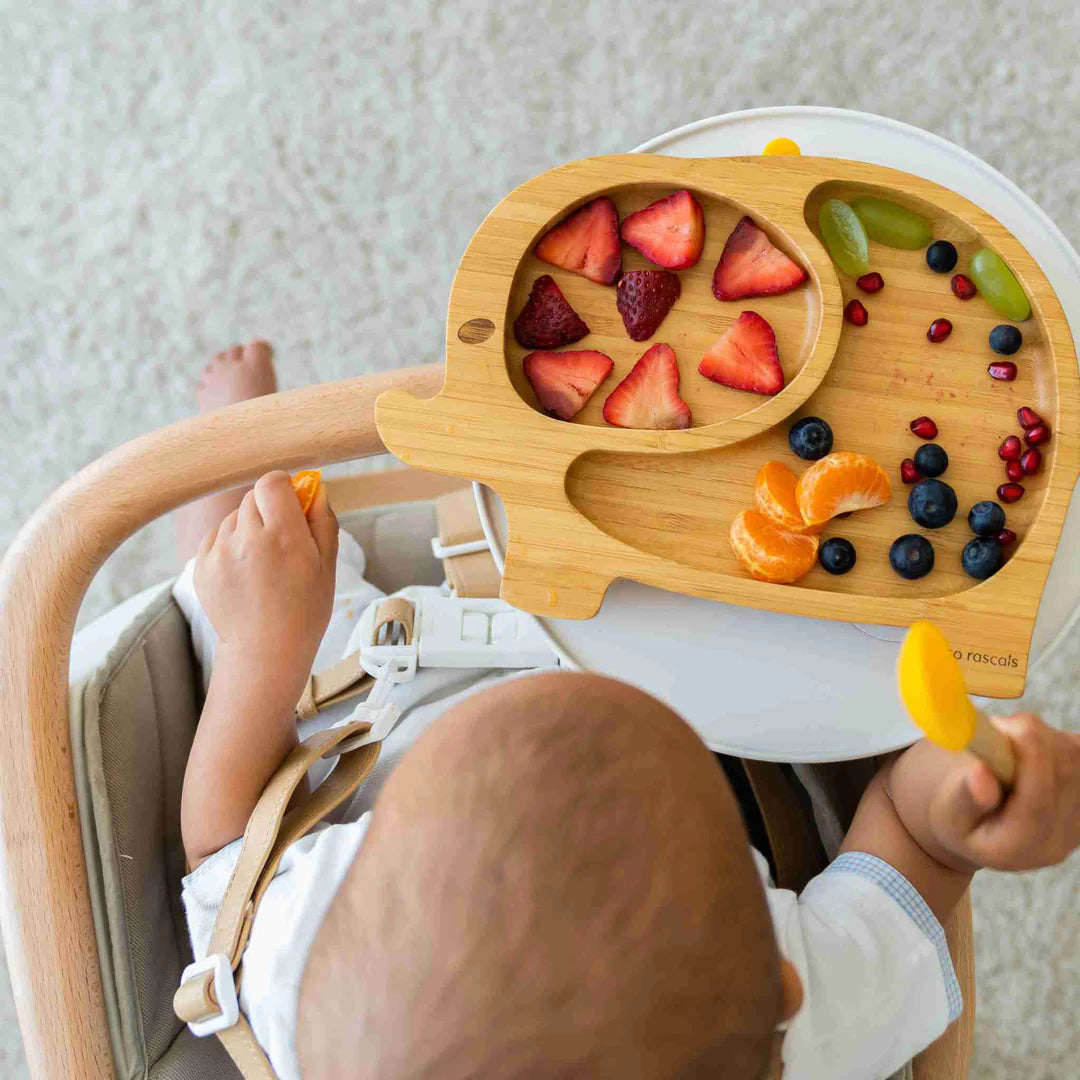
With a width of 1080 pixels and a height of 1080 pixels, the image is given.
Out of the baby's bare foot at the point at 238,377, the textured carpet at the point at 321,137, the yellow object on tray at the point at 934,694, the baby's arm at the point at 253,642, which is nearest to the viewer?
the yellow object on tray at the point at 934,694

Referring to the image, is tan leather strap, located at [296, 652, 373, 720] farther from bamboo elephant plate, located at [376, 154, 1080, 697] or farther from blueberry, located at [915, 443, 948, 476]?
blueberry, located at [915, 443, 948, 476]

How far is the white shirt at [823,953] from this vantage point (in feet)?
2.06

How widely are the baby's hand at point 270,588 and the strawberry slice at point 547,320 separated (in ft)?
0.71

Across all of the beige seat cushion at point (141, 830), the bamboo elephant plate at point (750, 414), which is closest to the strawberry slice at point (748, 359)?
the bamboo elephant plate at point (750, 414)

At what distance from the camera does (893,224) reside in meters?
0.74

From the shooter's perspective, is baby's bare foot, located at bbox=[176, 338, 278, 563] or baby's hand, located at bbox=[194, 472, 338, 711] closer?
baby's hand, located at bbox=[194, 472, 338, 711]

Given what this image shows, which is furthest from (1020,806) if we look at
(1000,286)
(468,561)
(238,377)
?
(238,377)

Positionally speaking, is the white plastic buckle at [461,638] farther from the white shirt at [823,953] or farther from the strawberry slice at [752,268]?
the strawberry slice at [752,268]

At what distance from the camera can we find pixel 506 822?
1.57 feet

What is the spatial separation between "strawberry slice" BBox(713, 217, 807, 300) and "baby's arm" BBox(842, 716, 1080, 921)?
336mm

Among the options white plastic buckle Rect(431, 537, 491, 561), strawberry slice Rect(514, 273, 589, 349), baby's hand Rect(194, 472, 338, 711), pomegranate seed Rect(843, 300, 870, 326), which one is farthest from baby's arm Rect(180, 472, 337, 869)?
pomegranate seed Rect(843, 300, 870, 326)

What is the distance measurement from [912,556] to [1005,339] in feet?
0.55

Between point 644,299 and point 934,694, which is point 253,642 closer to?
point 644,299

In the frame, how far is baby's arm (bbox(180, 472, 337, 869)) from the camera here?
715 millimetres
